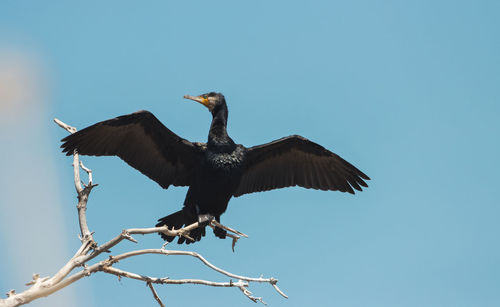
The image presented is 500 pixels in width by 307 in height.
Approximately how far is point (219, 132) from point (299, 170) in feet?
5.05

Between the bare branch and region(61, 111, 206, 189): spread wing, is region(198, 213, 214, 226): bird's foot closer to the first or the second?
region(61, 111, 206, 189): spread wing

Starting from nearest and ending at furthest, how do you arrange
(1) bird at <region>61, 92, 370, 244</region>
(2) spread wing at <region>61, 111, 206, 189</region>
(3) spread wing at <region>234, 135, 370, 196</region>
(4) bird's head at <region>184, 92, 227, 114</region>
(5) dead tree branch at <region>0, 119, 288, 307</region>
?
(5) dead tree branch at <region>0, 119, 288, 307</region>, (1) bird at <region>61, 92, 370, 244</region>, (2) spread wing at <region>61, 111, 206, 189</region>, (4) bird's head at <region>184, 92, 227, 114</region>, (3) spread wing at <region>234, 135, 370, 196</region>

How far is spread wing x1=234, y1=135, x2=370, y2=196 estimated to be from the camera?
29.7 ft

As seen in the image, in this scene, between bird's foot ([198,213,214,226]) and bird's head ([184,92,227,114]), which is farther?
bird's head ([184,92,227,114])

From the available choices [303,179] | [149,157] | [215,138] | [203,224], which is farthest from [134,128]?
[303,179]

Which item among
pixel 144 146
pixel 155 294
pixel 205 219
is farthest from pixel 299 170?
pixel 155 294

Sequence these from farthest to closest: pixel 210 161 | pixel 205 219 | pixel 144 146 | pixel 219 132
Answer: pixel 144 146, pixel 219 132, pixel 210 161, pixel 205 219

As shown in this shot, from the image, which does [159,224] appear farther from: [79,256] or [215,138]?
[79,256]

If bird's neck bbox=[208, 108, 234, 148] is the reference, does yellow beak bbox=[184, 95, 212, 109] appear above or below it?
above

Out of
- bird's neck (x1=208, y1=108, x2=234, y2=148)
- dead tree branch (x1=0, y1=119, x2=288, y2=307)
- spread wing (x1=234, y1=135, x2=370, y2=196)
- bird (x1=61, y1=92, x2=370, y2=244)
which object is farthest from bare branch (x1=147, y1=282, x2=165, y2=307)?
spread wing (x1=234, y1=135, x2=370, y2=196)

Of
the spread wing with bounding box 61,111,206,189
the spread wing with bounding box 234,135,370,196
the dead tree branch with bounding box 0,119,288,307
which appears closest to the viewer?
the dead tree branch with bounding box 0,119,288,307

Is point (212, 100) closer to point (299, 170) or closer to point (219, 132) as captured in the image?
point (219, 132)

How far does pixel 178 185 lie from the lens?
880 cm

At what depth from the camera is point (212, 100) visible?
8.73m
